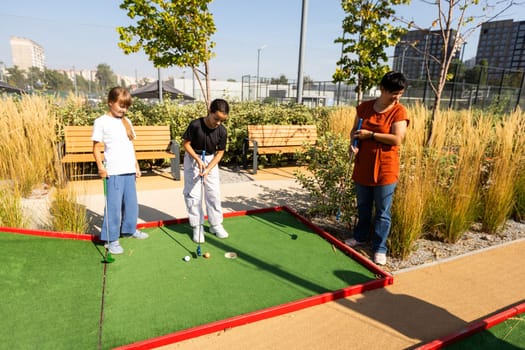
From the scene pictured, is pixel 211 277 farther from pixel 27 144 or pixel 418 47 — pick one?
pixel 418 47

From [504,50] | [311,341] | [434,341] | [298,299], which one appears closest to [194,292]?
[298,299]

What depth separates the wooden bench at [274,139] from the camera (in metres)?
7.31

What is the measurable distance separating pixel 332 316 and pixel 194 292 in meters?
1.15

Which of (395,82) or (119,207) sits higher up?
(395,82)

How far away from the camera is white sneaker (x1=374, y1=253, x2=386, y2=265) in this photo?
3.25 m

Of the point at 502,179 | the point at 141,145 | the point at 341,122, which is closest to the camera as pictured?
the point at 502,179

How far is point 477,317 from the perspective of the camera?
8.18 feet

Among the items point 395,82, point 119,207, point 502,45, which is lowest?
point 119,207

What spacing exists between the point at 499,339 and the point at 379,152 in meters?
1.73

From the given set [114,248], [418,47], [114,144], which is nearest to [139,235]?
[114,248]

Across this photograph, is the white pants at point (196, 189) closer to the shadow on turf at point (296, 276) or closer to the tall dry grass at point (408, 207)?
the shadow on turf at point (296, 276)

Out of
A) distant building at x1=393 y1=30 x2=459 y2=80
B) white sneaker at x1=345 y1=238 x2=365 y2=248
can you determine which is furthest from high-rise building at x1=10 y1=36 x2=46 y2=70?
white sneaker at x1=345 y1=238 x2=365 y2=248

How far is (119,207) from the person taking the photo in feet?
10.8

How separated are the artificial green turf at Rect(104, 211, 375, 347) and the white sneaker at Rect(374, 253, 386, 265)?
21cm
